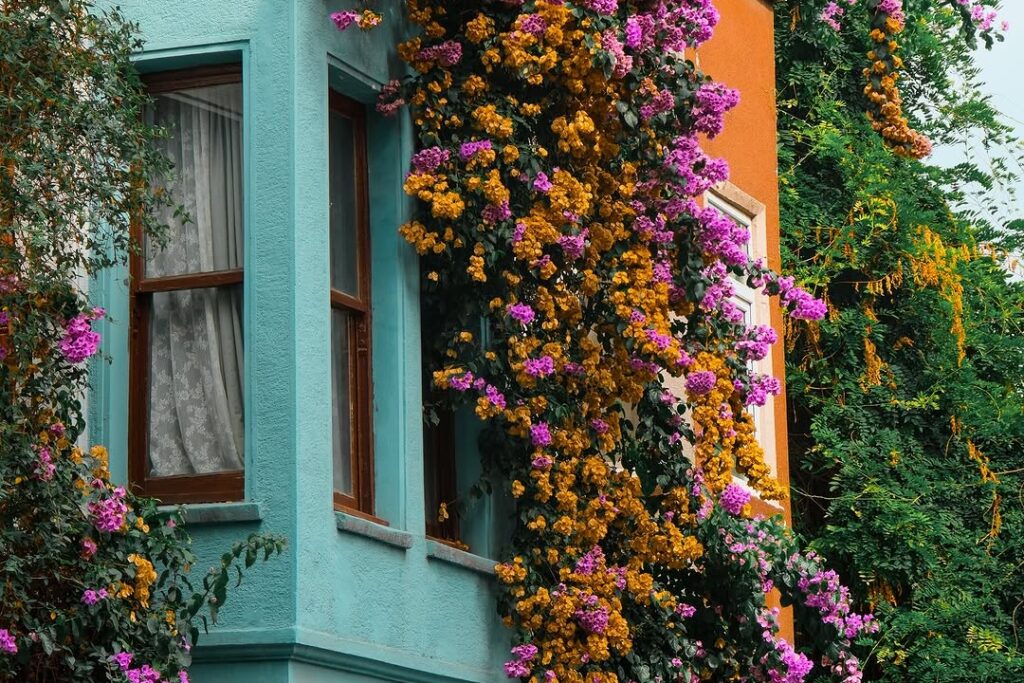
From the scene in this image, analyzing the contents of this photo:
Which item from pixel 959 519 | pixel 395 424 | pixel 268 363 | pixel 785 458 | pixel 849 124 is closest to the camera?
pixel 268 363

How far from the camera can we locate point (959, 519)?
19.5 meters

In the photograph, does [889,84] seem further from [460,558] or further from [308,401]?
[308,401]

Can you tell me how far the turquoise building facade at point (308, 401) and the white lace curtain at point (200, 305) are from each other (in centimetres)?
21

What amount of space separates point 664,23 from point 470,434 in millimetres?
2641

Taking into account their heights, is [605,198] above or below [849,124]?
below

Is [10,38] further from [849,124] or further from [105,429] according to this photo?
[849,124]

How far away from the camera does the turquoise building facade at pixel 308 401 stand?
9.78 metres

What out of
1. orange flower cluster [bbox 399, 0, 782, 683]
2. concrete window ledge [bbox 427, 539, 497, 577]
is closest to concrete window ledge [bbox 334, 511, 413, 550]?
concrete window ledge [bbox 427, 539, 497, 577]

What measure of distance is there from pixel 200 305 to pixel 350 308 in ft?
2.80

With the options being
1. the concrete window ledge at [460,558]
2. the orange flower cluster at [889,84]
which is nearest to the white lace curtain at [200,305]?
the concrete window ledge at [460,558]

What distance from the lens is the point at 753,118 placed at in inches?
671

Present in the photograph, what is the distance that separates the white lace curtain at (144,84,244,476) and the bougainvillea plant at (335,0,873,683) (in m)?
0.97

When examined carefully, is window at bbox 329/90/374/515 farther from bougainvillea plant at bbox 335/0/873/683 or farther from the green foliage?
the green foliage

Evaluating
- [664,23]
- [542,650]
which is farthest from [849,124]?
[542,650]
